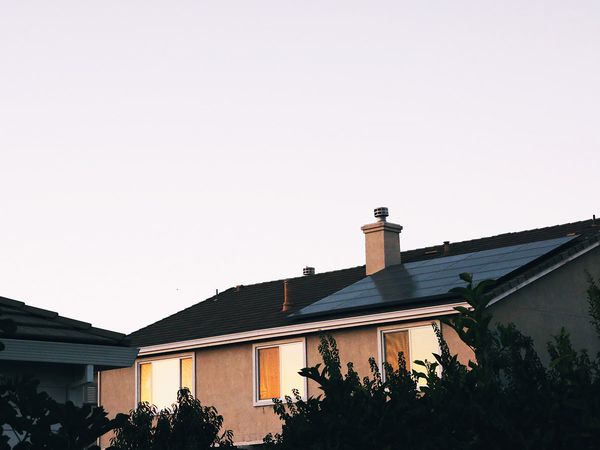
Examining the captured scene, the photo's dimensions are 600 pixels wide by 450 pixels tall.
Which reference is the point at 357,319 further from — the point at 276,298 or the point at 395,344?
the point at 276,298

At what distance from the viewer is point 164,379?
33469mm

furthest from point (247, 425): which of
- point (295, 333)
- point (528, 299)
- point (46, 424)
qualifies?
point (46, 424)

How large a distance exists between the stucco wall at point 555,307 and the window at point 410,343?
1.82 meters

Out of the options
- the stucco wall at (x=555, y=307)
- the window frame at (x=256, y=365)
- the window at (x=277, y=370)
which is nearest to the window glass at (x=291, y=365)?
the window at (x=277, y=370)

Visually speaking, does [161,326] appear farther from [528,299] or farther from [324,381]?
[324,381]

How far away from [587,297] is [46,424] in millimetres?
24346

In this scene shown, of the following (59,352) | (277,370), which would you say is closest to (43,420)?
(59,352)

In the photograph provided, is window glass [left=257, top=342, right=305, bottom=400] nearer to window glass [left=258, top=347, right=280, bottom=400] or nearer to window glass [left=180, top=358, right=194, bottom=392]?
window glass [left=258, top=347, right=280, bottom=400]

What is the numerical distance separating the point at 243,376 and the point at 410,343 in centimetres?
629

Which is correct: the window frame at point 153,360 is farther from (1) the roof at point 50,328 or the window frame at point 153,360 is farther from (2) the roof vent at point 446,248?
(1) the roof at point 50,328

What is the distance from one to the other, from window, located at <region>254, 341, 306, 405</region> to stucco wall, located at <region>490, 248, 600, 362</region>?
6.36 meters

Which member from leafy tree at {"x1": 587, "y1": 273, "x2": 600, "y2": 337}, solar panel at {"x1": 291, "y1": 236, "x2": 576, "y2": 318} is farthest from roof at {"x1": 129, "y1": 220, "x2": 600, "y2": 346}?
leafy tree at {"x1": 587, "y1": 273, "x2": 600, "y2": 337}

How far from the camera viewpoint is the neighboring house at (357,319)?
27203mm

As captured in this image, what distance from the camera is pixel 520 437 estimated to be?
8.24 m
